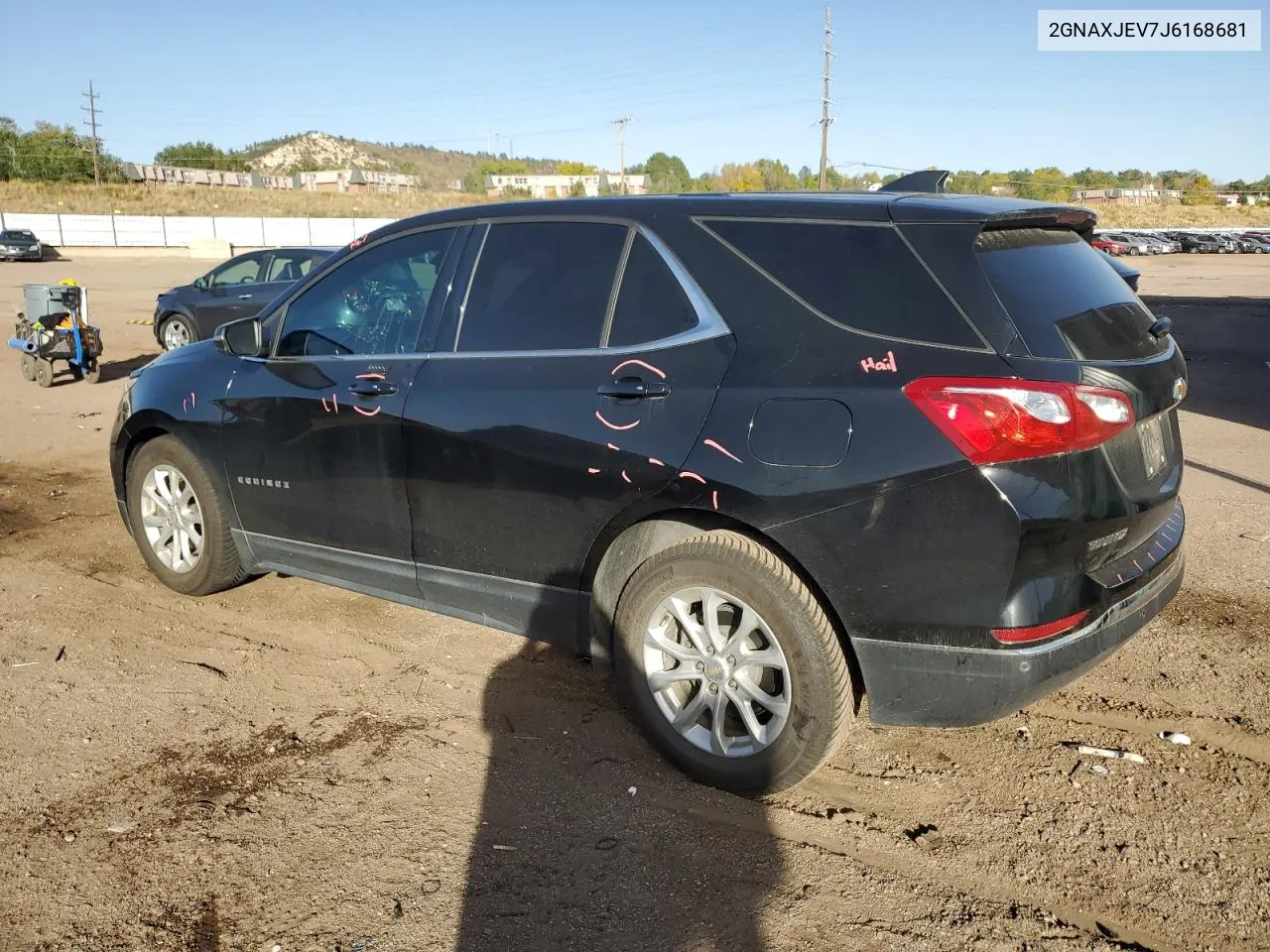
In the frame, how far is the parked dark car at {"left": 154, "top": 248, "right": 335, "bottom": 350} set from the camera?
15.8 m

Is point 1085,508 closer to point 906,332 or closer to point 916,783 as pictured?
point 906,332

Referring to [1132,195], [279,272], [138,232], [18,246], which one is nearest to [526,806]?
[279,272]

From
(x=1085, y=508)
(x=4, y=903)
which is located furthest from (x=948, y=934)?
(x=4, y=903)

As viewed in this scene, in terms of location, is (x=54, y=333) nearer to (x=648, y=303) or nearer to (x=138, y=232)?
(x=648, y=303)

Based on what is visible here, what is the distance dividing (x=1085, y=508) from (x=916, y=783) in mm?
1146

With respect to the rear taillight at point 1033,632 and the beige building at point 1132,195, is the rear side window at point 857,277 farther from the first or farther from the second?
the beige building at point 1132,195

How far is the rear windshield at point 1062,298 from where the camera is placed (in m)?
2.96

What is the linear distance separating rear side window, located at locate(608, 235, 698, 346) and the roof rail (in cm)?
111

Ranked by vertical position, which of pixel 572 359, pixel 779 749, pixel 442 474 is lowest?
pixel 779 749

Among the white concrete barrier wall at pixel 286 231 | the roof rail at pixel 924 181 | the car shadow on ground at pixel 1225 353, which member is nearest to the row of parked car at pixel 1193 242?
the car shadow on ground at pixel 1225 353

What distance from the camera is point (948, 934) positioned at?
269 cm

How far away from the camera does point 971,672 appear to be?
2.93m

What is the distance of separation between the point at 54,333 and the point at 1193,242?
2540 inches

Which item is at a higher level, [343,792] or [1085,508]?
[1085,508]
